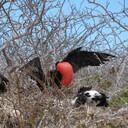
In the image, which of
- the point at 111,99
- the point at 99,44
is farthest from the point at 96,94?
the point at 99,44

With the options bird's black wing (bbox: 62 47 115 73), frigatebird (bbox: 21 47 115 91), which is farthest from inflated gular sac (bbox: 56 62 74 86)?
bird's black wing (bbox: 62 47 115 73)

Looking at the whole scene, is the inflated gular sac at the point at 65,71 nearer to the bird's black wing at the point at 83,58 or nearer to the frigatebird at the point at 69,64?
the frigatebird at the point at 69,64

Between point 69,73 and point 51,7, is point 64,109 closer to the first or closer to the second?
point 69,73

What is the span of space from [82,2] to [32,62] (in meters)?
1.52

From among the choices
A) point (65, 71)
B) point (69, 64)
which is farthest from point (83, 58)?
point (65, 71)

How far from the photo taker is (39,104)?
223 cm

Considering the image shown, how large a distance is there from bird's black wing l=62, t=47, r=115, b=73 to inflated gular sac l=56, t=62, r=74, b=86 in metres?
0.14

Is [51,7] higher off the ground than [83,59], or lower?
higher

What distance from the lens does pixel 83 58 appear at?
161 inches

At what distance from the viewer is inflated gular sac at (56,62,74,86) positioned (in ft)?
12.3

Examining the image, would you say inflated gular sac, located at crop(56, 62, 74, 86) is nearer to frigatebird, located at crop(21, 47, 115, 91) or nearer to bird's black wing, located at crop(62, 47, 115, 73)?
frigatebird, located at crop(21, 47, 115, 91)

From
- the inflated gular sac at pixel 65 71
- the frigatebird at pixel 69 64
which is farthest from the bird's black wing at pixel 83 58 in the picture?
the inflated gular sac at pixel 65 71

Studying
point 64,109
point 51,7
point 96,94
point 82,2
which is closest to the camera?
point 64,109

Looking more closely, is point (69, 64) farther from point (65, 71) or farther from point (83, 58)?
point (83, 58)
